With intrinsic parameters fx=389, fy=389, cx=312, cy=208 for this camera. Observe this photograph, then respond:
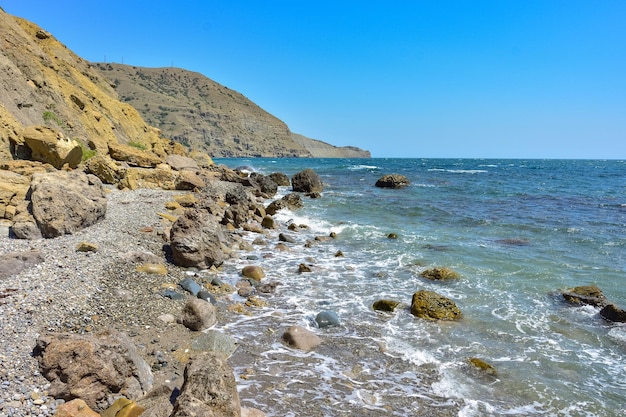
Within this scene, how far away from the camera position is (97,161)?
1847 centimetres

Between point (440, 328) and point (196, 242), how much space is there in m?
6.71

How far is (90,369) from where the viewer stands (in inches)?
192

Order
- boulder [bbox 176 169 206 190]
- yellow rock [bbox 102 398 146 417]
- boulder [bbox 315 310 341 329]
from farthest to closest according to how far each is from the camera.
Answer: boulder [bbox 176 169 206 190], boulder [bbox 315 310 341 329], yellow rock [bbox 102 398 146 417]

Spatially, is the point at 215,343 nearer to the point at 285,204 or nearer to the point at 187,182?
the point at 187,182

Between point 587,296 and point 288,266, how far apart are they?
27.3 ft

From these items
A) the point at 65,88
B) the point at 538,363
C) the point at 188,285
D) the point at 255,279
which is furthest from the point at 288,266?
the point at 65,88

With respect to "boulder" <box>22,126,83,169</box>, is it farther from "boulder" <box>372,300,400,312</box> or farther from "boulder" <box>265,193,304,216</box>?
"boulder" <box>372,300,400,312</box>

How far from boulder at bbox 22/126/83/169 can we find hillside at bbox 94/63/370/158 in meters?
116

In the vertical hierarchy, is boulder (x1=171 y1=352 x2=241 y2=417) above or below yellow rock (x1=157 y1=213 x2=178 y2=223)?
below

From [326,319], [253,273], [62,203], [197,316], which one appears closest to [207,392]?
[197,316]

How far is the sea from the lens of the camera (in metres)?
5.99

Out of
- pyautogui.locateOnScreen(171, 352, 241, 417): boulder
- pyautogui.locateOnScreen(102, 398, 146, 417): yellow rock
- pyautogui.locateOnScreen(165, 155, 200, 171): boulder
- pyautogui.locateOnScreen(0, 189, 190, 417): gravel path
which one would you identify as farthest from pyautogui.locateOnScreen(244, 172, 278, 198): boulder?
pyautogui.locateOnScreen(171, 352, 241, 417): boulder

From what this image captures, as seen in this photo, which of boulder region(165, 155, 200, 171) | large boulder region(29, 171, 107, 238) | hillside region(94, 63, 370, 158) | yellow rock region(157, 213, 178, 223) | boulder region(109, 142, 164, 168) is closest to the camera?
large boulder region(29, 171, 107, 238)

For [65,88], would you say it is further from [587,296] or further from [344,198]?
[587,296]
